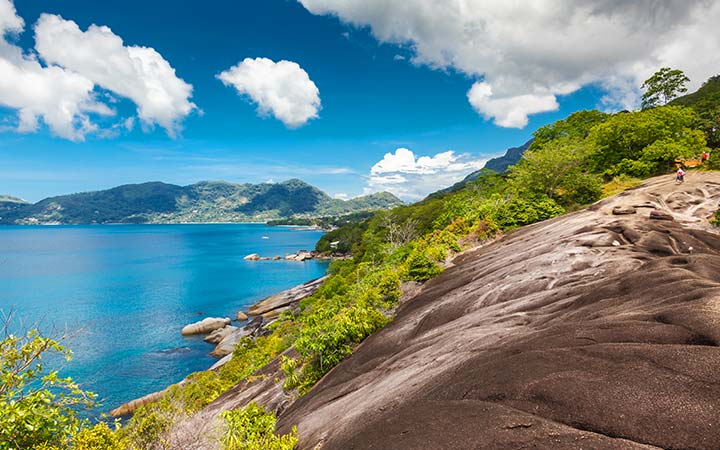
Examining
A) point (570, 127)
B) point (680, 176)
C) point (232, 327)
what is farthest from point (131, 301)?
point (570, 127)

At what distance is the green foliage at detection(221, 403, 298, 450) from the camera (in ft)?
37.9

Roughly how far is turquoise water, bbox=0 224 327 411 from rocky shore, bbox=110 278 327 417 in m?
2.42

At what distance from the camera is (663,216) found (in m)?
24.5

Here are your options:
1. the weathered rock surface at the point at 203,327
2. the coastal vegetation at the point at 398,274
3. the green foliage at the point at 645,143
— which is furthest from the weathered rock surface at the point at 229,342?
the green foliage at the point at 645,143

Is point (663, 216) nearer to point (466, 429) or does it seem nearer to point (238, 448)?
point (466, 429)

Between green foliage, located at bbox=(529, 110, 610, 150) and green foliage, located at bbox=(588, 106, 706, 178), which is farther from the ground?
green foliage, located at bbox=(529, 110, 610, 150)

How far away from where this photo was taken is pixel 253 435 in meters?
12.4

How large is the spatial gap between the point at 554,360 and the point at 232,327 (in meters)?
69.6

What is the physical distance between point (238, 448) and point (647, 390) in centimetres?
1213

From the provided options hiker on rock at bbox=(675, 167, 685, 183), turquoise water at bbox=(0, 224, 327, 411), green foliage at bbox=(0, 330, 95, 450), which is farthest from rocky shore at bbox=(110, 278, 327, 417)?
hiker on rock at bbox=(675, 167, 685, 183)

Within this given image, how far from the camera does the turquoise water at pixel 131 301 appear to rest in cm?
5181

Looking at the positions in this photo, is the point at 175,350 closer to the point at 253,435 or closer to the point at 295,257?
the point at 253,435

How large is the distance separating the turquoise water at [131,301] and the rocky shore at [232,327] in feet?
7.95

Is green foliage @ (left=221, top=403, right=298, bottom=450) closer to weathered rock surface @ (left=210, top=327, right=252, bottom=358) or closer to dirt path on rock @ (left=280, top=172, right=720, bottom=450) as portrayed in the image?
dirt path on rock @ (left=280, top=172, right=720, bottom=450)
